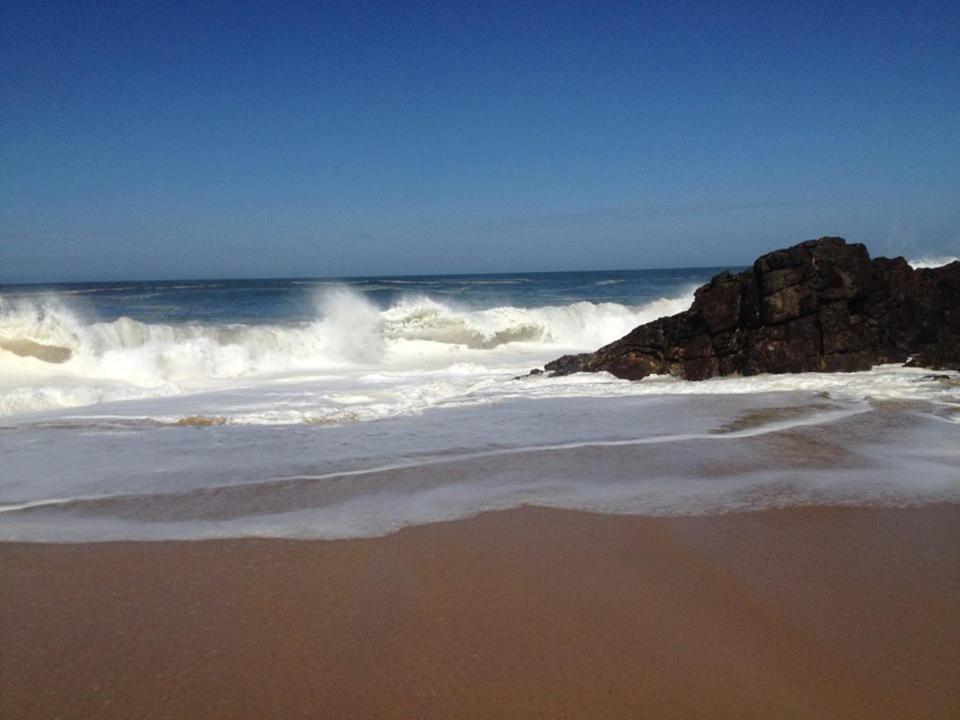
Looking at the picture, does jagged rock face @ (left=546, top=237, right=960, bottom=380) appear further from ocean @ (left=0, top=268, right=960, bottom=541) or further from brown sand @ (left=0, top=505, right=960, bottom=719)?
brown sand @ (left=0, top=505, right=960, bottom=719)

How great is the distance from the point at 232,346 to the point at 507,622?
1446cm

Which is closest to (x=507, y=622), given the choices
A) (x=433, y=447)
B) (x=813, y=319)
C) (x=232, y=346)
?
(x=433, y=447)

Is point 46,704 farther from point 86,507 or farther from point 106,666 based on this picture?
point 86,507

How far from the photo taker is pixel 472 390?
10703mm

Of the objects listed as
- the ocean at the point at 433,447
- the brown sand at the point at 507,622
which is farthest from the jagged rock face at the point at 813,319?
the brown sand at the point at 507,622

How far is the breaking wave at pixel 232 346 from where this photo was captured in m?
13.2

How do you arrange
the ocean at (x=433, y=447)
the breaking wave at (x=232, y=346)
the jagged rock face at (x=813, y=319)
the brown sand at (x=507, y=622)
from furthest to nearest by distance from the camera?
the breaking wave at (x=232, y=346)
the jagged rock face at (x=813, y=319)
the ocean at (x=433, y=447)
the brown sand at (x=507, y=622)

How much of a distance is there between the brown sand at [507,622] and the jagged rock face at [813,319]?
672 cm

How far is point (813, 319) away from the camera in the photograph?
1090 cm

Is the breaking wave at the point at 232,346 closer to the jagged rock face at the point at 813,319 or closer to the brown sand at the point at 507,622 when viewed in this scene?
the jagged rock face at the point at 813,319

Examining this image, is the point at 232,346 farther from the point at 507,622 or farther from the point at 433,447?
the point at 507,622

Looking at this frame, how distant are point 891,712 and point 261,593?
2.81 meters

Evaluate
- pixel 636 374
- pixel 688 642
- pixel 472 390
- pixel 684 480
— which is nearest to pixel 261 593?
pixel 688 642

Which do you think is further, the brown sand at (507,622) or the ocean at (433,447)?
the ocean at (433,447)
